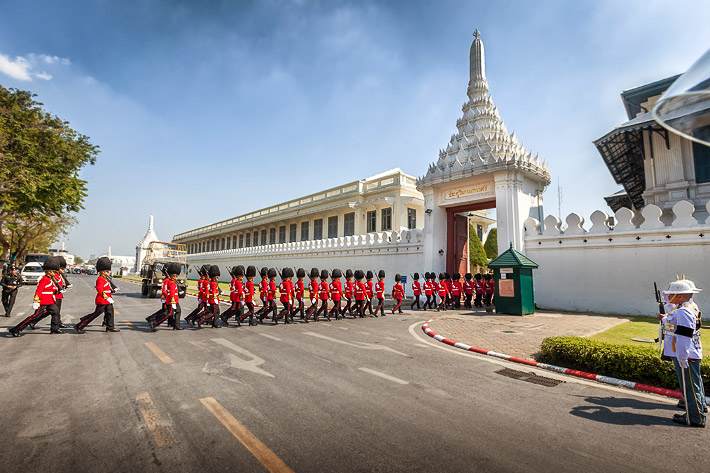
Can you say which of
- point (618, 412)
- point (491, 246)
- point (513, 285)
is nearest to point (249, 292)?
point (513, 285)

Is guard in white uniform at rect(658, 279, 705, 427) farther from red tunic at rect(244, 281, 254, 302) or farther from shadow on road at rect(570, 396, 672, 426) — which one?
red tunic at rect(244, 281, 254, 302)

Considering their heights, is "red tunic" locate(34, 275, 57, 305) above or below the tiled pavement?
above

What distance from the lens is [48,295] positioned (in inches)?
329

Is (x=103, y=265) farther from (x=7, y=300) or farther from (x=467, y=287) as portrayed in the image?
(x=467, y=287)

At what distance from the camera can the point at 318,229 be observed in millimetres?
35031

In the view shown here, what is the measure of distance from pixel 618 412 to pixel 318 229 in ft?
104

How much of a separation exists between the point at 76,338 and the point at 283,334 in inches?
186

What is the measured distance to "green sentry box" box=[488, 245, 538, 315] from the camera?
13156 millimetres

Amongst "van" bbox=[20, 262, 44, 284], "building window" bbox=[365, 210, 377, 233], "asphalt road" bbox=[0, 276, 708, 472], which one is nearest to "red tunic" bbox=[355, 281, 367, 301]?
"asphalt road" bbox=[0, 276, 708, 472]

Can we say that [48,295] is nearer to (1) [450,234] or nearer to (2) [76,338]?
(2) [76,338]

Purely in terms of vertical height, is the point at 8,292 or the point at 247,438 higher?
the point at 8,292

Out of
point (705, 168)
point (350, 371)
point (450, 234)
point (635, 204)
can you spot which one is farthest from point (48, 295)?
point (635, 204)

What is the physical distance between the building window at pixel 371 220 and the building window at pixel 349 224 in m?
1.51

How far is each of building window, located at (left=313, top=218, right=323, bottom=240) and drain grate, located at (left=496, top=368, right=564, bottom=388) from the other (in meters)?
29.0
